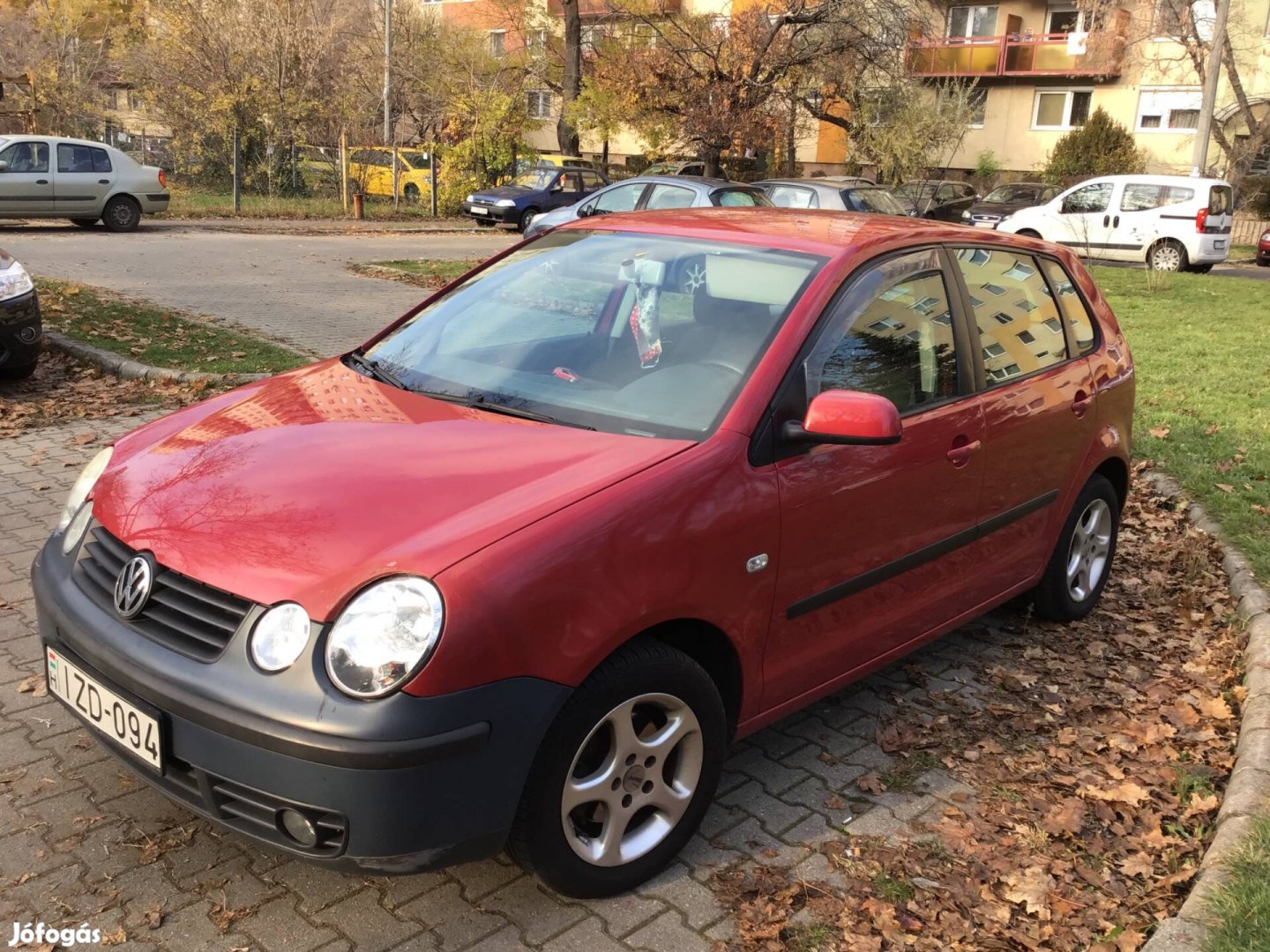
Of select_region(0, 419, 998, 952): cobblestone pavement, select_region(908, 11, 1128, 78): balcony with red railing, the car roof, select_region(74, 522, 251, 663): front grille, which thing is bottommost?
select_region(0, 419, 998, 952): cobblestone pavement

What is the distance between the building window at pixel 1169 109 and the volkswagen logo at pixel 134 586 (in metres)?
39.2

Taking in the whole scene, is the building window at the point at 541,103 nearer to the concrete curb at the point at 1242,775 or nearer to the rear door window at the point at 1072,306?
the rear door window at the point at 1072,306

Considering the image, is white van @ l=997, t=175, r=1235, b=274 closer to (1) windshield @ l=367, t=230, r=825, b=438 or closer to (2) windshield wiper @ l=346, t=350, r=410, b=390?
(1) windshield @ l=367, t=230, r=825, b=438

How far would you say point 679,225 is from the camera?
3.87 metres

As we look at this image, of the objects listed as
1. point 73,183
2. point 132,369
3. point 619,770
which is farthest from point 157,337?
point 73,183

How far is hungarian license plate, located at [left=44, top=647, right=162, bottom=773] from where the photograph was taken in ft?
8.21

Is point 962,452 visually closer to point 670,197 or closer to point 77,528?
point 77,528

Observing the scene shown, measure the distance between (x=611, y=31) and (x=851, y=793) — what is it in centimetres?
3246

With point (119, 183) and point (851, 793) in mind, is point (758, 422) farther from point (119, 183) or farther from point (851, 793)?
point (119, 183)

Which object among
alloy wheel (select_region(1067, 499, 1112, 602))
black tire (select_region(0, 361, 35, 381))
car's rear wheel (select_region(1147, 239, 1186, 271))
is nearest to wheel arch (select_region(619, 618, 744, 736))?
alloy wheel (select_region(1067, 499, 1112, 602))

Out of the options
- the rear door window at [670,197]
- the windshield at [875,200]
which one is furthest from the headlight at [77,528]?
the windshield at [875,200]

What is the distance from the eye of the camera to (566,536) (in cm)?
249

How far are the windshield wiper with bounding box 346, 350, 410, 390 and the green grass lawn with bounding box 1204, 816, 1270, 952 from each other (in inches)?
107

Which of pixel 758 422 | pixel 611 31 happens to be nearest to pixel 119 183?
pixel 611 31
